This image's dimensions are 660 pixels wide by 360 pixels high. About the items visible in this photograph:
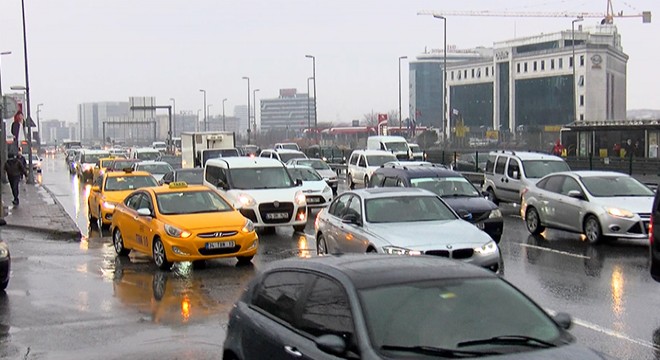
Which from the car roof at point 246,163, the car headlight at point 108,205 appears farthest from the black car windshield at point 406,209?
the car headlight at point 108,205

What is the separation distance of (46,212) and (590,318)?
20.4 metres

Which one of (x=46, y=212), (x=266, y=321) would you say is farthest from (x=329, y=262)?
(x=46, y=212)

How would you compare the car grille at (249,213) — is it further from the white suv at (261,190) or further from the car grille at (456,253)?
the car grille at (456,253)

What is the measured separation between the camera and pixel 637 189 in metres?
17.6

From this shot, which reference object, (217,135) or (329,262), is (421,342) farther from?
(217,135)

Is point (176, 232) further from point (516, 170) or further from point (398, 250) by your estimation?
point (516, 170)

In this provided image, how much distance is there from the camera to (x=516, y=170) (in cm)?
2403

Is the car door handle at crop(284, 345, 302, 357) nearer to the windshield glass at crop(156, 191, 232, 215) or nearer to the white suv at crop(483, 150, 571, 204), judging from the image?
the windshield glass at crop(156, 191, 232, 215)

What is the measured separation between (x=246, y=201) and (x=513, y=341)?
1562 cm

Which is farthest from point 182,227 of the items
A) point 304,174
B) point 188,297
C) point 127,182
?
point 304,174

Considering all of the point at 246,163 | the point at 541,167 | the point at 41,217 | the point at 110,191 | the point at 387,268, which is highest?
the point at 246,163

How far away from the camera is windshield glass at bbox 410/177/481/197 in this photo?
17875mm

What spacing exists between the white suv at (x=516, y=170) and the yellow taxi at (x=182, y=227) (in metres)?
10.4

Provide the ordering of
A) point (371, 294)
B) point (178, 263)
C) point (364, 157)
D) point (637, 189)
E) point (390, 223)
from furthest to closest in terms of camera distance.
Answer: point (364, 157) → point (637, 189) → point (178, 263) → point (390, 223) → point (371, 294)
